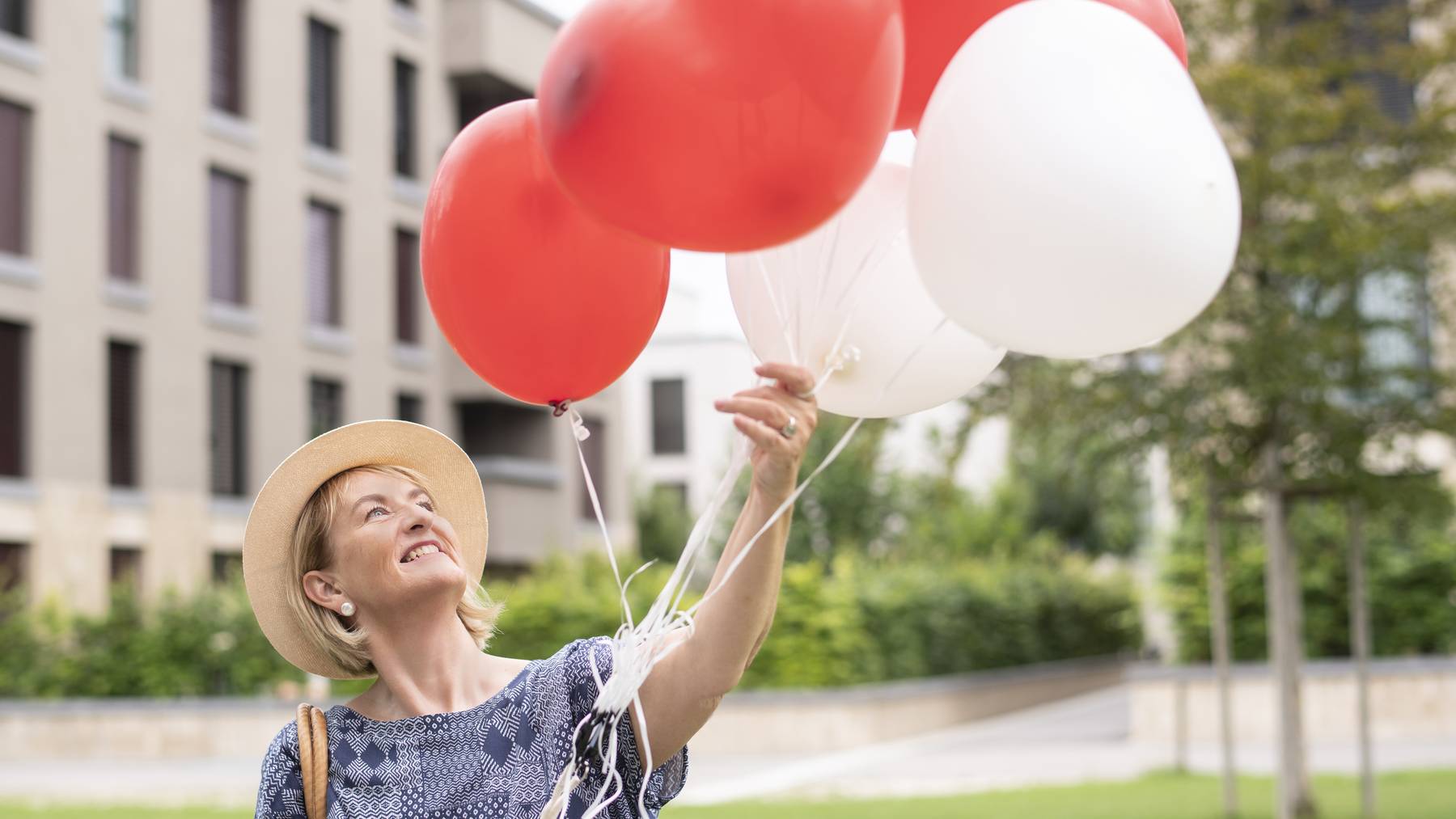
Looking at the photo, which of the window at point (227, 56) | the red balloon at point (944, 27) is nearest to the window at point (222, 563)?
the window at point (227, 56)

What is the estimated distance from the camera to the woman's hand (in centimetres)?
239

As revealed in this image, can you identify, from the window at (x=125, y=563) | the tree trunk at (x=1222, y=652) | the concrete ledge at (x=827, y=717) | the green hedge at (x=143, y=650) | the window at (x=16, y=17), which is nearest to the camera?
the tree trunk at (x=1222, y=652)

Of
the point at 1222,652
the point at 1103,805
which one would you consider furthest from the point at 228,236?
the point at 1222,652

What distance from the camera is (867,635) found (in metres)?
20.4

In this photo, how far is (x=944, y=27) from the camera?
2.68 metres

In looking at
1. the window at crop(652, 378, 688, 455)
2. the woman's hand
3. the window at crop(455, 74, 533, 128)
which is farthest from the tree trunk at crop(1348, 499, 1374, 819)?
the window at crop(652, 378, 688, 455)

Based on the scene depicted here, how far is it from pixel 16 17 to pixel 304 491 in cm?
2254

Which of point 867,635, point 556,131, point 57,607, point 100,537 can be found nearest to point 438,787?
point 556,131

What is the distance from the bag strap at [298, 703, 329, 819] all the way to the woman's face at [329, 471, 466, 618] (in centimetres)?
23

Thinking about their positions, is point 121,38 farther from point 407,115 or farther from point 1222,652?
point 1222,652

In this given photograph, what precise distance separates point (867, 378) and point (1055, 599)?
26119 millimetres

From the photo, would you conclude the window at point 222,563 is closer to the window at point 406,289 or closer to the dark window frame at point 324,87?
the window at point 406,289

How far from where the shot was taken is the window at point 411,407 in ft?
97.6

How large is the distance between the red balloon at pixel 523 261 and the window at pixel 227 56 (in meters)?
25.1
